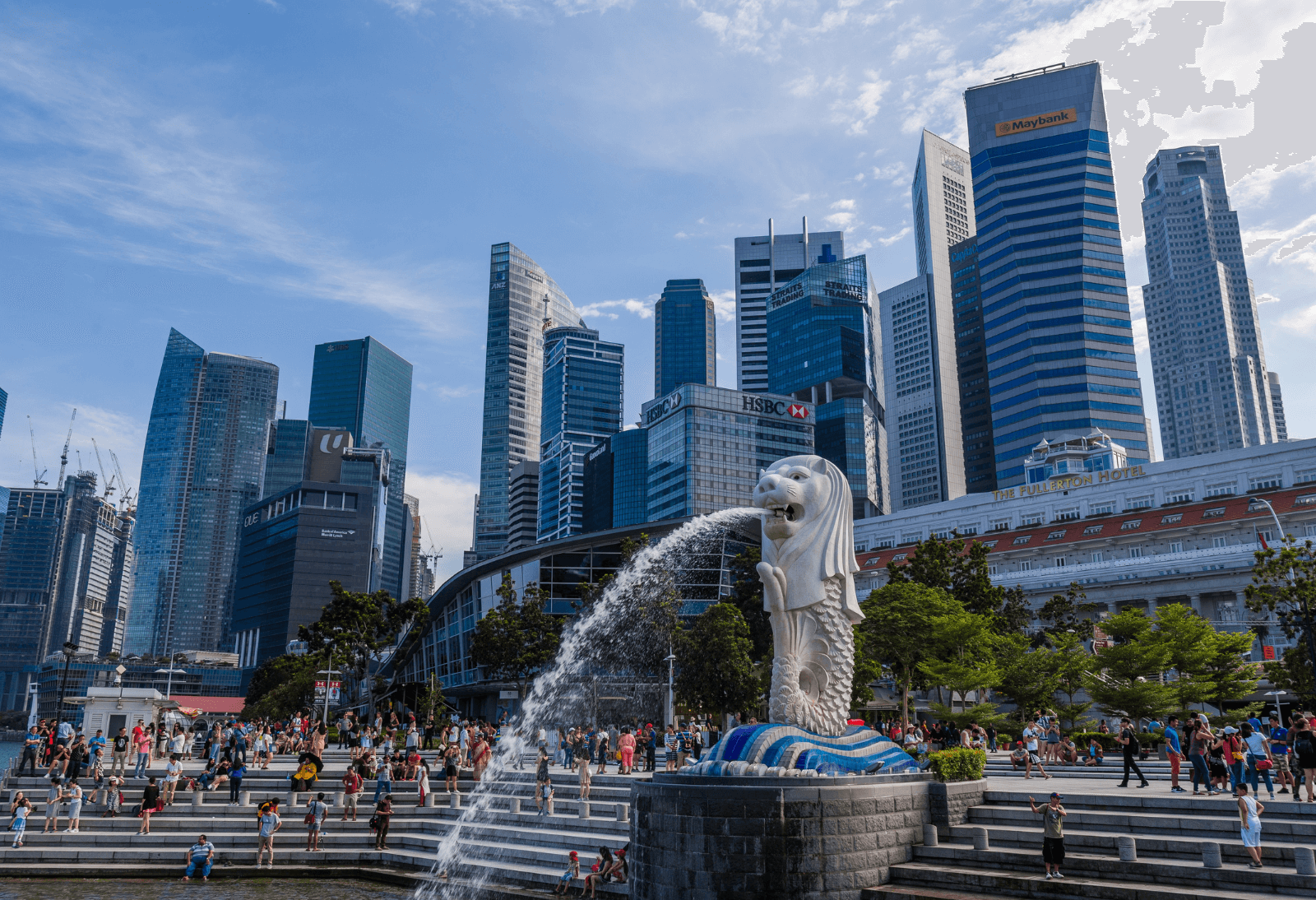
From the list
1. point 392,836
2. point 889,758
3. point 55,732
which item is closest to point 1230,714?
point 889,758

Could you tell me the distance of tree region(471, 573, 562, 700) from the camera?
48656mm

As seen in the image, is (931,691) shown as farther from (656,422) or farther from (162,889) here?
(656,422)

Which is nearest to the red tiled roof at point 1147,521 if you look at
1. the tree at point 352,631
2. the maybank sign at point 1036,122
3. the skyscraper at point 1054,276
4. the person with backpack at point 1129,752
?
the person with backpack at point 1129,752

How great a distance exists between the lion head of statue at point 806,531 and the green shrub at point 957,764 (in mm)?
3320

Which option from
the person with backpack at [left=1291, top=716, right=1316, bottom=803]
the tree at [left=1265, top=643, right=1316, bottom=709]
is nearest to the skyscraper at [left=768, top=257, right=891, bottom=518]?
the tree at [left=1265, top=643, right=1316, bottom=709]

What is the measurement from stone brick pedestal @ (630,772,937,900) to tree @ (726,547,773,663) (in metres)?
33.6

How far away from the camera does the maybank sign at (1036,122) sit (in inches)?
5502

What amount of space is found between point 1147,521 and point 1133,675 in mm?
34981

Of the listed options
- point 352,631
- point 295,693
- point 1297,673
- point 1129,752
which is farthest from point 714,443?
point 1129,752

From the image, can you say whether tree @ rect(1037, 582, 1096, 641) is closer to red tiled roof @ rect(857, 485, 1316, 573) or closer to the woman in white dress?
red tiled roof @ rect(857, 485, 1316, 573)

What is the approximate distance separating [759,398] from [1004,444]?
35980 mm

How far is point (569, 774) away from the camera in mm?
27625

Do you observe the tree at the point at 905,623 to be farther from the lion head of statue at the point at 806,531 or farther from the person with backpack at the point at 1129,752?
the lion head of statue at the point at 806,531

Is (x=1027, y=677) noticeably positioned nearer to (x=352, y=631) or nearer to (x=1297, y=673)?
(x=1297, y=673)
